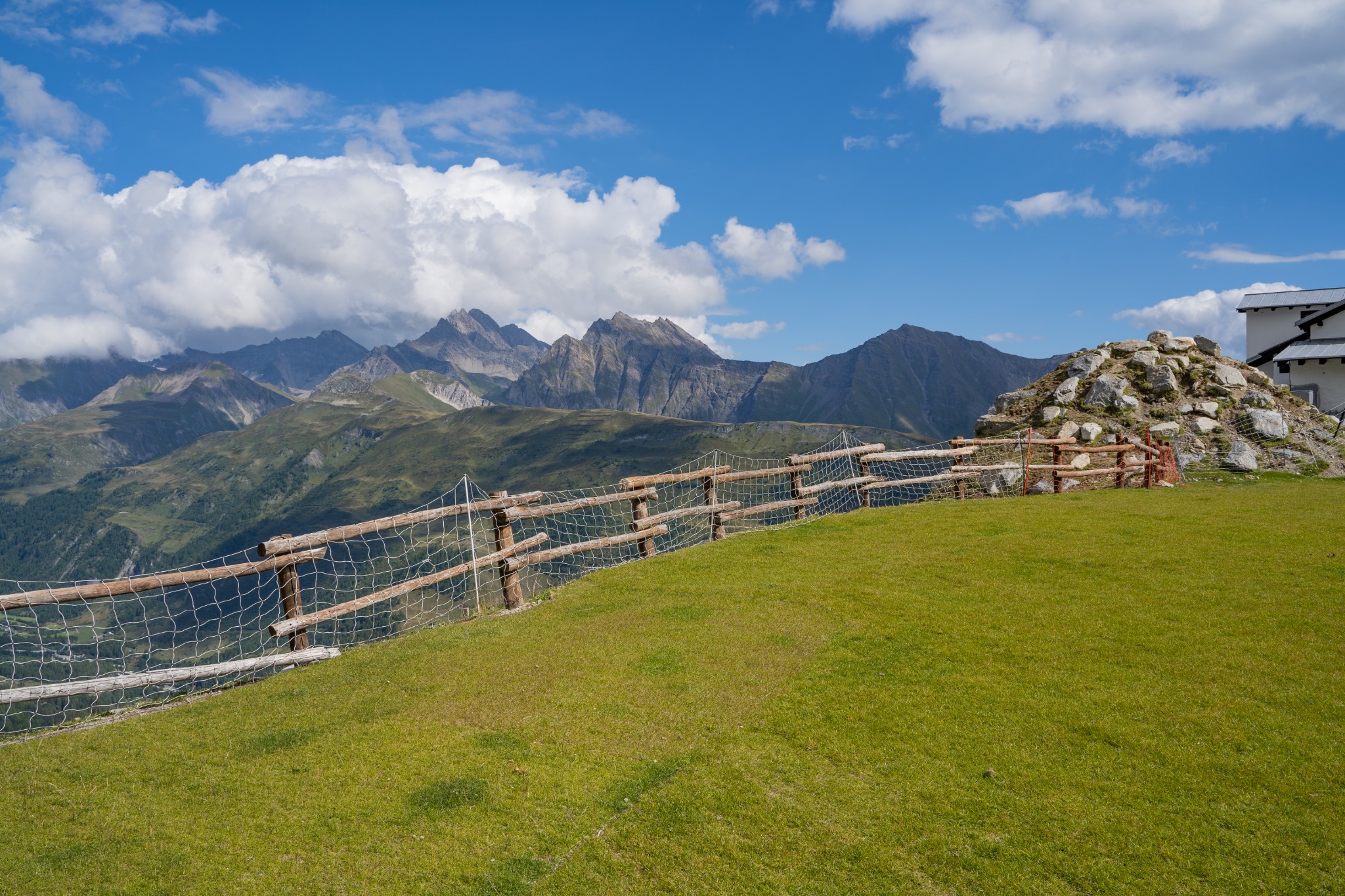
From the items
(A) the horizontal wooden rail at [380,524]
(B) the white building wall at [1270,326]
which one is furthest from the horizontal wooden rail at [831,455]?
(B) the white building wall at [1270,326]

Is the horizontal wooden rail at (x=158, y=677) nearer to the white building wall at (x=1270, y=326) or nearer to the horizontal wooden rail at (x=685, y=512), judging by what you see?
the horizontal wooden rail at (x=685, y=512)

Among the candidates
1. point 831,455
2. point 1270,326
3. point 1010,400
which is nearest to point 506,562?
point 831,455

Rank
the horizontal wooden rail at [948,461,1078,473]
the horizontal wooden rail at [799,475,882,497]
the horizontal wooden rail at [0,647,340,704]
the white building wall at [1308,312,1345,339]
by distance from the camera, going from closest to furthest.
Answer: the horizontal wooden rail at [0,647,340,704] → the horizontal wooden rail at [799,475,882,497] → the horizontal wooden rail at [948,461,1078,473] → the white building wall at [1308,312,1345,339]

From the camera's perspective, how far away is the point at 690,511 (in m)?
18.8

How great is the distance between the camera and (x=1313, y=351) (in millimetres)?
38344

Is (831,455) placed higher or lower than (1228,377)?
lower

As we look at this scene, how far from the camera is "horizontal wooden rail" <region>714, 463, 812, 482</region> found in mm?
18516

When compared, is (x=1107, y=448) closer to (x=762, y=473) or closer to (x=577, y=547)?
(x=762, y=473)

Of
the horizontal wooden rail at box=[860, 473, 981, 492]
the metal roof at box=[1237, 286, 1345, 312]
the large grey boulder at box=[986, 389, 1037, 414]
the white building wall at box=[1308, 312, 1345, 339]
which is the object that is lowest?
the horizontal wooden rail at box=[860, 473, 981, 492]

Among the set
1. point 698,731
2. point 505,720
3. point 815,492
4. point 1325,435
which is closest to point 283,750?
point 505,720

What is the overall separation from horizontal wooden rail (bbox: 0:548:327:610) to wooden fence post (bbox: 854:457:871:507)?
16.8m

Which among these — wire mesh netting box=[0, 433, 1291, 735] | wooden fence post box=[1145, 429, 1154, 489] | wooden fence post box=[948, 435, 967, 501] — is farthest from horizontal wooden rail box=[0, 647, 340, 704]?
wooden fence post box=[1145, 429, 1154, 489]

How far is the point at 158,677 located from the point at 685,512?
11433 millimetres

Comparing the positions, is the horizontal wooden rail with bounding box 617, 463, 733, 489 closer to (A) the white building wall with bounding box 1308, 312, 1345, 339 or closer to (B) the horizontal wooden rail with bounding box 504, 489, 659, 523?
(B) the horizontal wooden rail with bounding box 504, 489, 659, 523
